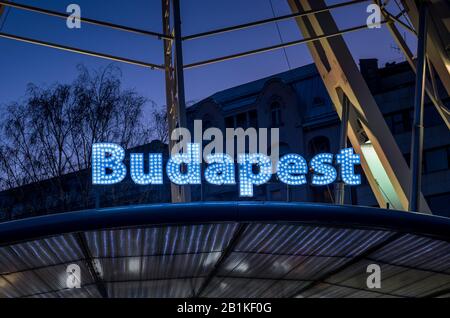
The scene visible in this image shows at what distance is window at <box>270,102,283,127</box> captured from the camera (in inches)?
2183

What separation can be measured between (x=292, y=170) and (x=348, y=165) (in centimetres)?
182

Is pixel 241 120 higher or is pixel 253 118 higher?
pixel 241 120

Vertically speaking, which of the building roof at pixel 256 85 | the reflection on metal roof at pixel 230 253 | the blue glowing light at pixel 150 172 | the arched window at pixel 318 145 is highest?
the building roof at pixel 256 85

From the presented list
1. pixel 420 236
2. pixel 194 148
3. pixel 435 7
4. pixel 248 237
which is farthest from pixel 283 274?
pixel 435 7

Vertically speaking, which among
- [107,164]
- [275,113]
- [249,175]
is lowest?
[249,175]

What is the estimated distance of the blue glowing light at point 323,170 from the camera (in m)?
24.3

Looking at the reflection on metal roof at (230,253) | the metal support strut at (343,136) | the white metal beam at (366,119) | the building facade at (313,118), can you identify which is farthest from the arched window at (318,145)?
the reflection on metal roof at (230,253)

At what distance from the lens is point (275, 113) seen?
183 feet

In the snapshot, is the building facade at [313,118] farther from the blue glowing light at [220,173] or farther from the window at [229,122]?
the blue glowing light at [220,173]

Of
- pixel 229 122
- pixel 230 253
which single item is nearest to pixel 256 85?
pixel 229 122

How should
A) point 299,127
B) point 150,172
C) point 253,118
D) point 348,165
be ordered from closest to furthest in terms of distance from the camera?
point 150,172, point 348,165, point 299,127, point 253,118

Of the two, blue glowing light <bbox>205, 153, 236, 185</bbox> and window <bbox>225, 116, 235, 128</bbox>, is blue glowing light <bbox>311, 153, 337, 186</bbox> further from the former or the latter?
window <bbox>225, 116, 235, 128</bbox>

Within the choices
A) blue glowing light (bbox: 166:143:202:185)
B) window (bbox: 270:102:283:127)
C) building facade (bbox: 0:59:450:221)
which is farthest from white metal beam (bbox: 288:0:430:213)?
window (bbox: 270:102:283:127)

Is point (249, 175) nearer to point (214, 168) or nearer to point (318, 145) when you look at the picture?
point (214, 168)
